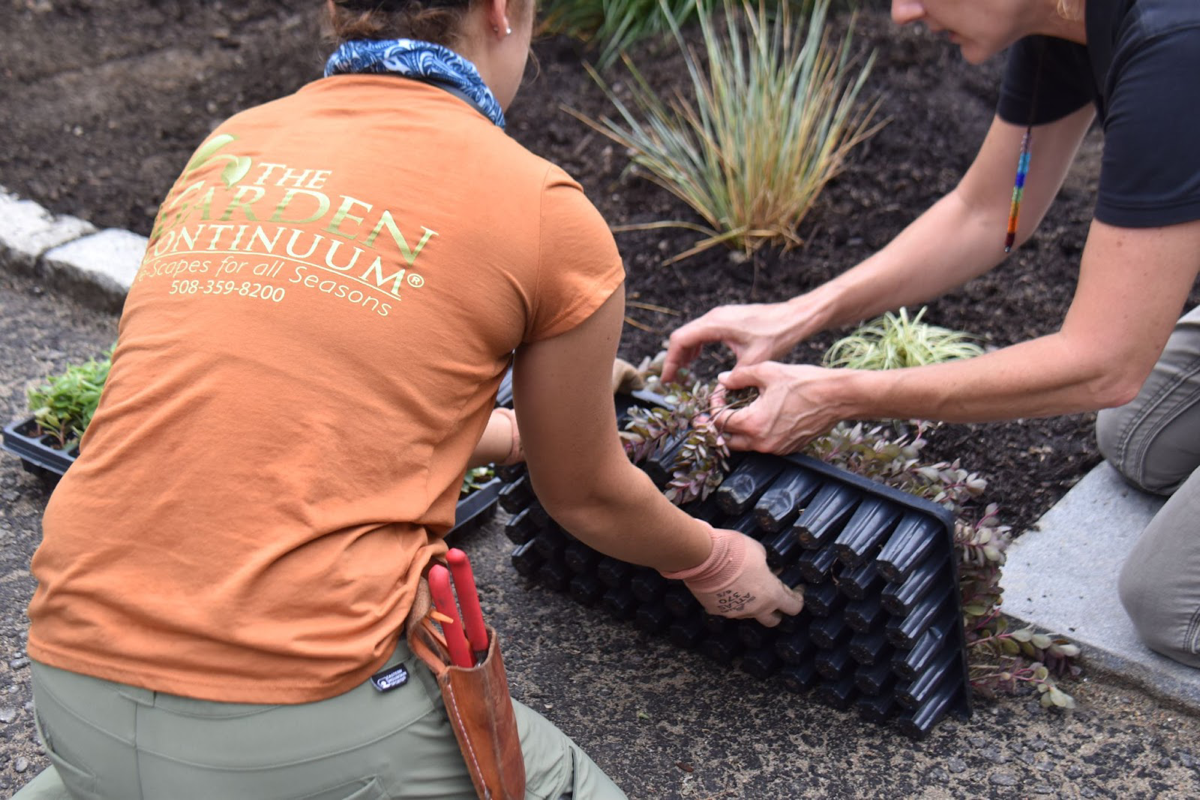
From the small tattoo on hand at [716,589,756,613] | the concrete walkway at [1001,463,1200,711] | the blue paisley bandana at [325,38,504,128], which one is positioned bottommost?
the concrete walkway at [1001,463,1200,711]

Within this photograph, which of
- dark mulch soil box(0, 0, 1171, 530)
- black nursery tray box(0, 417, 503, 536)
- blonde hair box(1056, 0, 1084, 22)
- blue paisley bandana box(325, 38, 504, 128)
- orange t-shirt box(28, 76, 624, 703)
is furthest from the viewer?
dark mulch soil box(0, 0, 1171, 530)

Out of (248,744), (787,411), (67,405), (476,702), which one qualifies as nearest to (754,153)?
(787,411)

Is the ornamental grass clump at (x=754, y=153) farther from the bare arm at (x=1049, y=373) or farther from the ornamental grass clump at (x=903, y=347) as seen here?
the bare arm at (x=1049, y=373)

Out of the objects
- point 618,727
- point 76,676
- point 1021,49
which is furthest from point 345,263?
point 1021,49

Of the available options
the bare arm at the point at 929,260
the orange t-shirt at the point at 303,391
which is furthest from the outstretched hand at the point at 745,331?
the orange t-shirt at the point at 303,391

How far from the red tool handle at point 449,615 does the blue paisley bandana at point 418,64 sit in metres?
0.68

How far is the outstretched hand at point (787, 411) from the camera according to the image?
2088mm

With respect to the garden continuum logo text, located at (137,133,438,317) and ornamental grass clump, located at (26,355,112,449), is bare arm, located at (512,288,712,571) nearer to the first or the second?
the garden continuum logo text, located at (137,133,438,317)

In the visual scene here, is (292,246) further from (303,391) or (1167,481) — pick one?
(1167,481)

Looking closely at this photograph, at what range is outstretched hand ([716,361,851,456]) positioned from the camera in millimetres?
2088

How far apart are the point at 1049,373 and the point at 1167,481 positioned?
2.81 feet

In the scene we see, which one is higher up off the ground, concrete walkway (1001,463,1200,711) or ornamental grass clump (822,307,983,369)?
ornamental grass clump (822,307,983,369)

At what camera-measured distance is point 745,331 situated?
2.37 meters

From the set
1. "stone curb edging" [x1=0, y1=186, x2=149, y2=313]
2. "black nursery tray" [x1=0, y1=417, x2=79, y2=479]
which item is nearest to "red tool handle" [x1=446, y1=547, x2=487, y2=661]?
"black nursery tray" [x1=0, y1=417, x2=79, y2=479]
